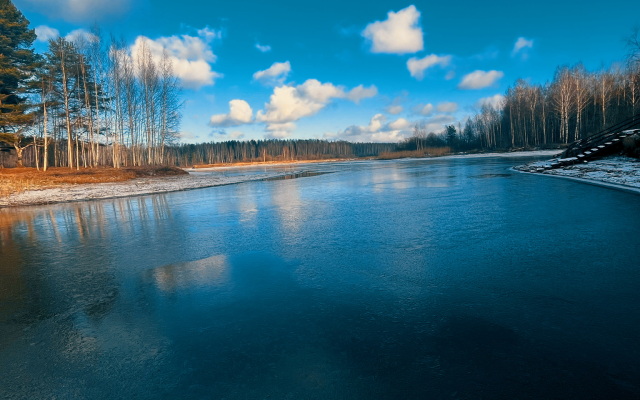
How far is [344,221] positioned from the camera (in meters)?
8.67

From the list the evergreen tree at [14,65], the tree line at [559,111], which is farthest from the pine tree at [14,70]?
the tree line at [559,111]

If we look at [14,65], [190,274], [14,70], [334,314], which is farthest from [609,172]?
[14,65]

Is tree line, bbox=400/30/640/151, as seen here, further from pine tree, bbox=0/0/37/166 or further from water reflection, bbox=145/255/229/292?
pine tree, bbox=0/0/37/166

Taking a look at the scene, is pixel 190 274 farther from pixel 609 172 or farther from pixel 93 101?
pixel 93 101

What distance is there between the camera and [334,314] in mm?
3471

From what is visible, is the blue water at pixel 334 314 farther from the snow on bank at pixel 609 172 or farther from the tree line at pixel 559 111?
the tree line at pixel 559 111

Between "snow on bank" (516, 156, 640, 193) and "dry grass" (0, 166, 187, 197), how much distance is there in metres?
30.6

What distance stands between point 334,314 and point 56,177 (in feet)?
101

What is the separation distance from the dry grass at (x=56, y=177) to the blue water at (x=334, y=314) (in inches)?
769

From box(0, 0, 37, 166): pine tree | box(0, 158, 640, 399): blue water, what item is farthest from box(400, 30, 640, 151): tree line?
box(0, 0, 37, 166): pine tree

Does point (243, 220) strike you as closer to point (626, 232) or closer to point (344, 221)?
point (344, 221)

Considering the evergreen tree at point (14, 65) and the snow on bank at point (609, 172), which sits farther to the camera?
the evergreen tree at point (14, 65)

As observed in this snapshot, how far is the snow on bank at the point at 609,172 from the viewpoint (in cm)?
1270

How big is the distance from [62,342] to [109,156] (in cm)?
5966
